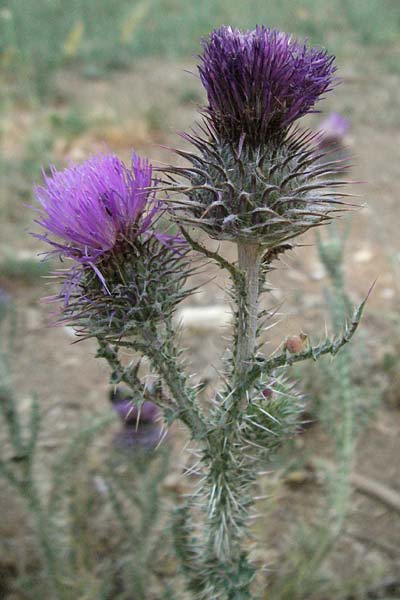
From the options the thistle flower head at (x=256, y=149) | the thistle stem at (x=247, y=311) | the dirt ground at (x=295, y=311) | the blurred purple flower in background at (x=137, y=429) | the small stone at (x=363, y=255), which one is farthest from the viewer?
the small stone at (x=363, y=255)

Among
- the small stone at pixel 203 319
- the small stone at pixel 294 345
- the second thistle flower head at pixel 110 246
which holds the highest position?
the small stone at pixel 203 319

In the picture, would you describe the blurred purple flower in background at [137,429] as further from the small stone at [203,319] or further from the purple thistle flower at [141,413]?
the small stone at [203,319]

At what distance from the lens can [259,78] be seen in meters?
1.38

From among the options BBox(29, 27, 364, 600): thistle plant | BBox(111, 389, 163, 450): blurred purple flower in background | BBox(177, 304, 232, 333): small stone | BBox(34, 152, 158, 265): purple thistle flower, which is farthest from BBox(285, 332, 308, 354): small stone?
BBox(177, 304, 232, 333): small stone

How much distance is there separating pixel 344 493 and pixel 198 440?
1.17 metres

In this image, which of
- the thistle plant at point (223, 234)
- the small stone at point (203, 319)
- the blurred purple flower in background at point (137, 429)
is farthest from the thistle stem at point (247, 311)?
the small stone at point (203, 319)

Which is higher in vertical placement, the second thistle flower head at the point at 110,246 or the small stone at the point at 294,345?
the second thistle flower head at the point at 110,246

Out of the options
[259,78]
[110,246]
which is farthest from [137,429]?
[259,78]

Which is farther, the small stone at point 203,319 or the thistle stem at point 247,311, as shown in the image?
the small stone at point 203,319

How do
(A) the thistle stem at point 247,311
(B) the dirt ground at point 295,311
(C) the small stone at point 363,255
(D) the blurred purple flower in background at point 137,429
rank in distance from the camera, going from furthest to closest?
(C) the small stone at point 363,255, (B) the dirt ground at point 295,311, (D) the blurred purple flower in background at point 137,429, (A) the thistle stem at point 247,311

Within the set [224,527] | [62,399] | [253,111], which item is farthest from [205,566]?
[62,399]

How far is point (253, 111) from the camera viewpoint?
4.65 feet

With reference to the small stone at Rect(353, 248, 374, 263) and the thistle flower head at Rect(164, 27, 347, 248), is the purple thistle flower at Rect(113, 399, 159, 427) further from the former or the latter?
the small stone at Rect(353, 248, 374, 263)

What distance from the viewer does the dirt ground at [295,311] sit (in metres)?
2.99
